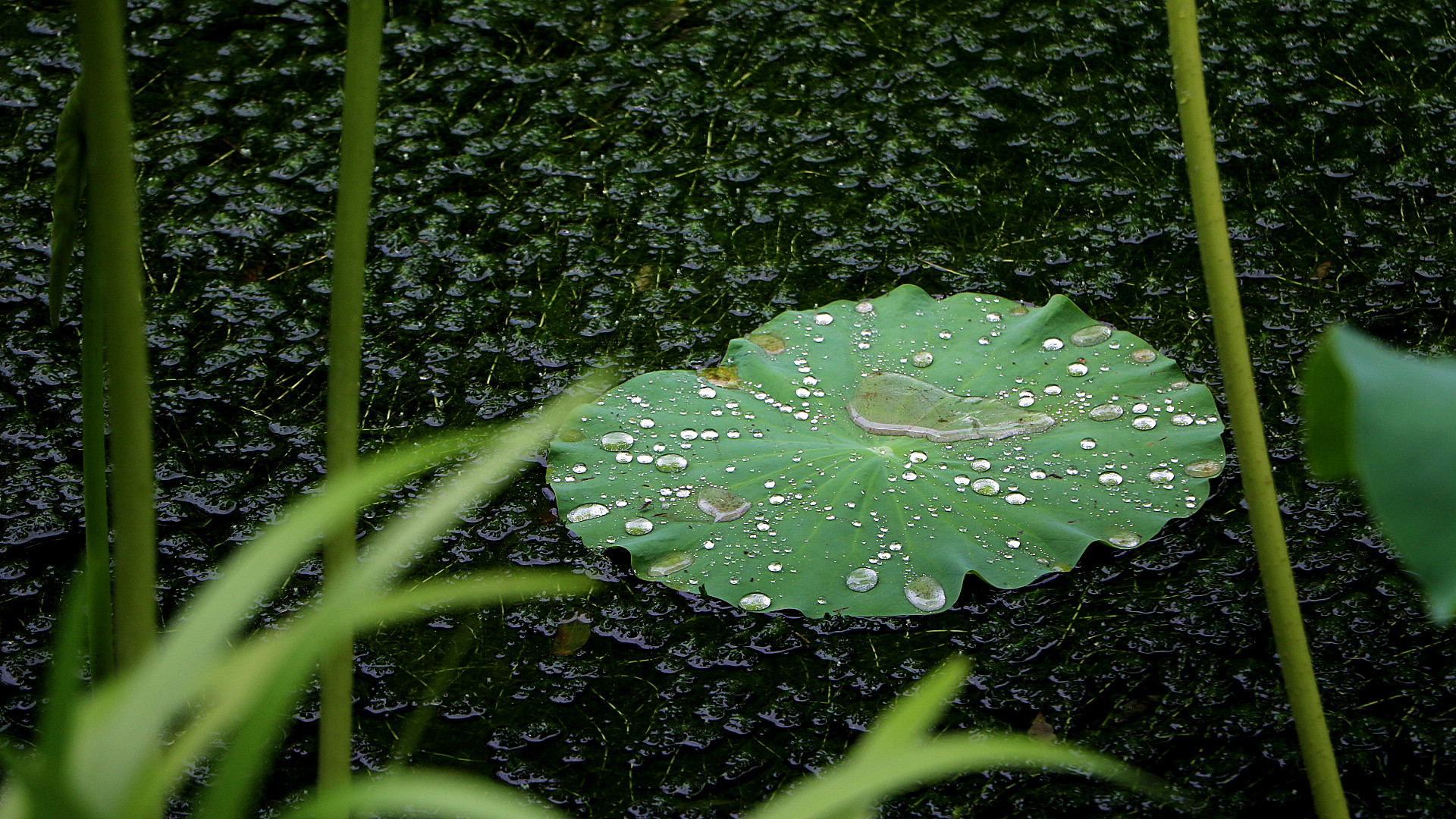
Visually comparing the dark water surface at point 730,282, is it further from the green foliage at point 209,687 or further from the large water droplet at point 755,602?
the green foliage at point 209,687

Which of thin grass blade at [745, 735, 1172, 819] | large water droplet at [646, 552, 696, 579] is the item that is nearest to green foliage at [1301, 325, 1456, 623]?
thin grass blade at [745, 735, 1172, 819]

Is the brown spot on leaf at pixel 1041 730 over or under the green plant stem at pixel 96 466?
under

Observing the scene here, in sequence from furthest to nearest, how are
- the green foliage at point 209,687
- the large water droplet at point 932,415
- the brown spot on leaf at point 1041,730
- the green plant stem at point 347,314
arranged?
1. the large water droplet at point 932,415
2. the brown spot on leaf at point 1041,730
3. the green plant stem at point 347,314
4. the green foliage at point 209,687

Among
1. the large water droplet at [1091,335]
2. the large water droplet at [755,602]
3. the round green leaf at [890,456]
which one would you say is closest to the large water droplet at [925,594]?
the round green leaf at [890,456]

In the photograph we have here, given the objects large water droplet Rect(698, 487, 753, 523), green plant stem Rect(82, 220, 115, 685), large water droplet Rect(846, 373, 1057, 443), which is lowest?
large water droplet Rect(698, 487, 753, 523)

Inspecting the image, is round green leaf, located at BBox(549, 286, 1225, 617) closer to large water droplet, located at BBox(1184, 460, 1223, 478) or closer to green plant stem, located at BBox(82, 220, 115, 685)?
large water droplet, located at BBox(1184, 460, 1223, 478)

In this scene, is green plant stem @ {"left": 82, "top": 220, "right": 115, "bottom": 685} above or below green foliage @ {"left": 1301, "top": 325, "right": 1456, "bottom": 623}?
below
